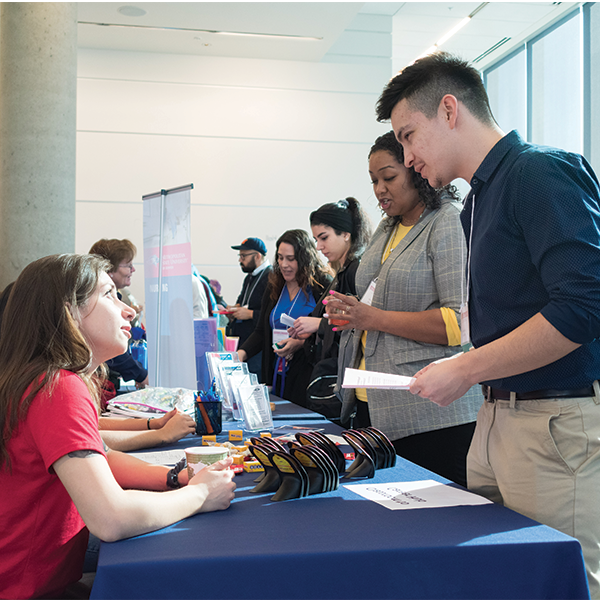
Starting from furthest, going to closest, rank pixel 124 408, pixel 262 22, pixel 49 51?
pixel 262 22 < pixel 49 51 < pixel 124 408

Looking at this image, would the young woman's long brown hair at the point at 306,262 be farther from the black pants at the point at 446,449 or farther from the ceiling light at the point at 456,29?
the ceiling light at the point at 456,29

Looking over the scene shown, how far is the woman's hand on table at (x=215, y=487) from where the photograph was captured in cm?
113

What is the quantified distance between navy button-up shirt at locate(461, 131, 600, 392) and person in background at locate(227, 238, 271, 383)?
9.73 ft

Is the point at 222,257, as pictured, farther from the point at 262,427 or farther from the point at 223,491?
the point at 223,491

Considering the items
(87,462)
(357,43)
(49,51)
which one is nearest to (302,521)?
(87,462)

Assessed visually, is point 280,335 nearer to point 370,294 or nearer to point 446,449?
point 370,294

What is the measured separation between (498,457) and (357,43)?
23.1 feet

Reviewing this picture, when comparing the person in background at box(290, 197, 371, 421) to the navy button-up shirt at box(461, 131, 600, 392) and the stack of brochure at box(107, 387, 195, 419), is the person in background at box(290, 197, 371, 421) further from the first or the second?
the navy button-up shirt at box(461, 131, 600, 392)

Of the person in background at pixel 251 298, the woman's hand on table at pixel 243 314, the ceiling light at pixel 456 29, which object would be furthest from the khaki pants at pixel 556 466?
the ceiling light at pixel 456 29

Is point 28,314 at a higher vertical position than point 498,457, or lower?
higher

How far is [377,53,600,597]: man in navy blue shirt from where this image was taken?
3.47 feet

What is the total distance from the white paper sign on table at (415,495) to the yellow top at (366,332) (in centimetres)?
56

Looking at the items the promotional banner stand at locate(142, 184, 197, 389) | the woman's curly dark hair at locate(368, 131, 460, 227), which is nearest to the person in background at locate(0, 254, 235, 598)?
the woman's curly dark hair at locate(368, 131, 460, 227)

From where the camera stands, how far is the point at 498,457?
1223 mm
